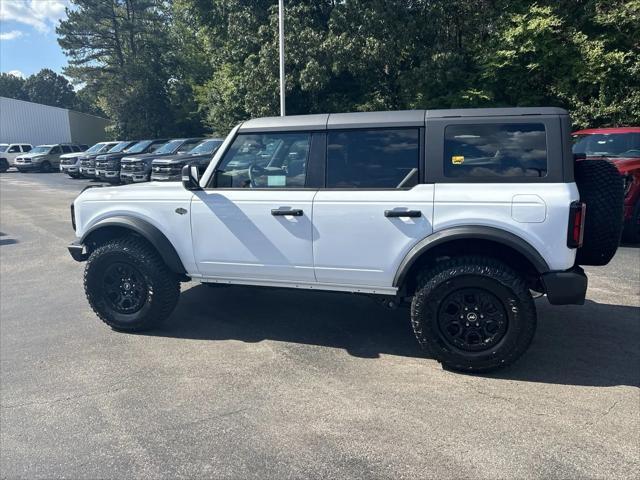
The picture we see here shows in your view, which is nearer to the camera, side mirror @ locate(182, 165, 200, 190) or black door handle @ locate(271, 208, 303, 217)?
black door handle @ locate(271, 208, 303, 217)

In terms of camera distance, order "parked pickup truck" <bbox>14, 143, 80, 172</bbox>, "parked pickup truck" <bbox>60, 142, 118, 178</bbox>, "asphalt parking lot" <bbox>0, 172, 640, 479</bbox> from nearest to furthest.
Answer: "asphalt parking lot" <bbox>0, 172, 640, 479</bbox> < "parked pickup truck" <bbox>60, 142, 118, 178</bbox> < "parked pickup truck" <bbox>14, 143, 80, 172</bbox>

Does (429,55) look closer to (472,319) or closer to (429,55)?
(429,55)

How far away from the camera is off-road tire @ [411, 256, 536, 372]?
3516 millimetres

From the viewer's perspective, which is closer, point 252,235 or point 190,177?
point 252,235

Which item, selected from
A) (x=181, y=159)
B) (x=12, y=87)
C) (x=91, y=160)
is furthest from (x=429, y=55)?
(x=12, y=87)

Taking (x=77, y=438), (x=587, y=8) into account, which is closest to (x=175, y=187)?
(x=77, y=438)

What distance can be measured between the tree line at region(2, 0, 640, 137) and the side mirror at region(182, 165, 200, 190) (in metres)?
15.0

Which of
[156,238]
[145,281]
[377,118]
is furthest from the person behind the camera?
Result: [145,281]

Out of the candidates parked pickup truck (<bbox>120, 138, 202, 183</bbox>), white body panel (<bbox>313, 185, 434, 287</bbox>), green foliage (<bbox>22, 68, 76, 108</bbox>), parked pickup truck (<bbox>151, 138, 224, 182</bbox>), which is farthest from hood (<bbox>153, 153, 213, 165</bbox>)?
green foliage (<bbox>22, 68, 76, 108</bbox>)

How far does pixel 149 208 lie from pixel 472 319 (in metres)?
2.91

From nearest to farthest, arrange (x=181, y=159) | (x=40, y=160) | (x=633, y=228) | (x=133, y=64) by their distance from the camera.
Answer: (x=633, y=228), (x=181, y=159), (x=40, y=160), (x=133, y=64)

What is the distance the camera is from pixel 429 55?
18.0m

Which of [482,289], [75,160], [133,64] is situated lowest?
[482,289]

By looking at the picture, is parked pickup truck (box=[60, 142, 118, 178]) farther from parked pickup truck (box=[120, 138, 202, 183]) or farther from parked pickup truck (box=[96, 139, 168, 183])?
parked pickup truck (box=[120, 138, 202, 183])
